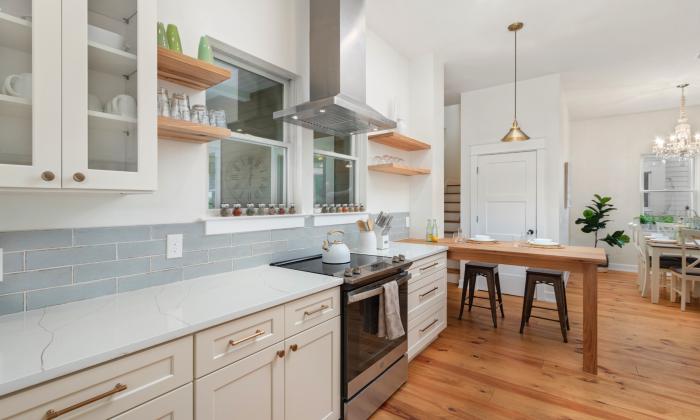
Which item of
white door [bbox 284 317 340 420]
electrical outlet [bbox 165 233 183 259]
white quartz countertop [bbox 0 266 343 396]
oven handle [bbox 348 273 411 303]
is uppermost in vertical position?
electrical outlet [bbox 165 233 183 259]

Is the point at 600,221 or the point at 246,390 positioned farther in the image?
the point at 600,221

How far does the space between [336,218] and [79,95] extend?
76.3 inches

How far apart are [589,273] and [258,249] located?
2.46 m

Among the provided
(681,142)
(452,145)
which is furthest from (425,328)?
(681,142)

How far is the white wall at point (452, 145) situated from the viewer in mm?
6590

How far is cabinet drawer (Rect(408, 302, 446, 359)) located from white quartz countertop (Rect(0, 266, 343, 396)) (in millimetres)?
1170

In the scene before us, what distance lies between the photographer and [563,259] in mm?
2607

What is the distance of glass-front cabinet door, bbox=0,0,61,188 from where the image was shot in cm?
107

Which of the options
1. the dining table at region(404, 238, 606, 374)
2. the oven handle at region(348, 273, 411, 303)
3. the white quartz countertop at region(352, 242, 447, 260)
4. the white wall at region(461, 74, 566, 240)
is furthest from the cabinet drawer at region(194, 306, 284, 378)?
the white wall at region(461, 74, 566, 240)

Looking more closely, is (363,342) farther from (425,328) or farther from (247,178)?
(247,178)

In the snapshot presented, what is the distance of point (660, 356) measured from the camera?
2801mm

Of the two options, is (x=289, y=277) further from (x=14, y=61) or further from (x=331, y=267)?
(x=14, y=61)

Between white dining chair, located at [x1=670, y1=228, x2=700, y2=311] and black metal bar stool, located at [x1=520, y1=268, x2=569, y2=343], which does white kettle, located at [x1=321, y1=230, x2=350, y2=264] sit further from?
white dining chair, located at [x1=670, y1=228, x2=700, y2=311]

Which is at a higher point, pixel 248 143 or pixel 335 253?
pixel 248 143
